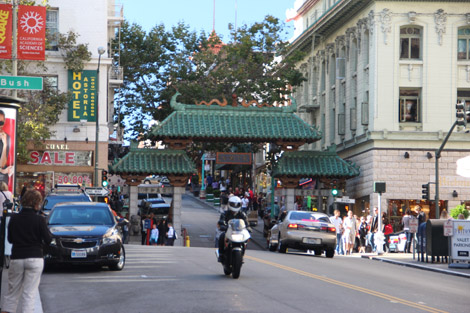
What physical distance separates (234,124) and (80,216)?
23.1 meters

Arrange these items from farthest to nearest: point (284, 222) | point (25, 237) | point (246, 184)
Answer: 1. point (246, 184)
2. point (284, 222)
3. point (25, 237)

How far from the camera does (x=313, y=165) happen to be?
4434 centimetres

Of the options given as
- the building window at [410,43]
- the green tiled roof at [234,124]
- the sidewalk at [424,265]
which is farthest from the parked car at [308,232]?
the building window at [410,43]

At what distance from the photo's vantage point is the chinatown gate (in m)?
42.8

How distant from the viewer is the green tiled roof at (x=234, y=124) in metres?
42.9

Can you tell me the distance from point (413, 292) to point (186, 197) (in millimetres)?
75203

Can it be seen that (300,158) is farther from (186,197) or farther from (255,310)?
(186,197)

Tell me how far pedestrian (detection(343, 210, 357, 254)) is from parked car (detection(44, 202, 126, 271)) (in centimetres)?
1743

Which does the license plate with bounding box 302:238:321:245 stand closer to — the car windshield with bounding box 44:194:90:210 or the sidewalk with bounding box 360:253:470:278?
the sidewalk with bounding box 360:253:470:278

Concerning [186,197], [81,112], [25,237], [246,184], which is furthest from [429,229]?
[186,197]

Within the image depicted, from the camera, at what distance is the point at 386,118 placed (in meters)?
45.5

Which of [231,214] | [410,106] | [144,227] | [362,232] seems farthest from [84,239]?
[410,106]

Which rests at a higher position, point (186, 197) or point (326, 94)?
point (326, 94)

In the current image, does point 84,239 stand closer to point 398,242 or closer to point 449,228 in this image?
point 449,228
